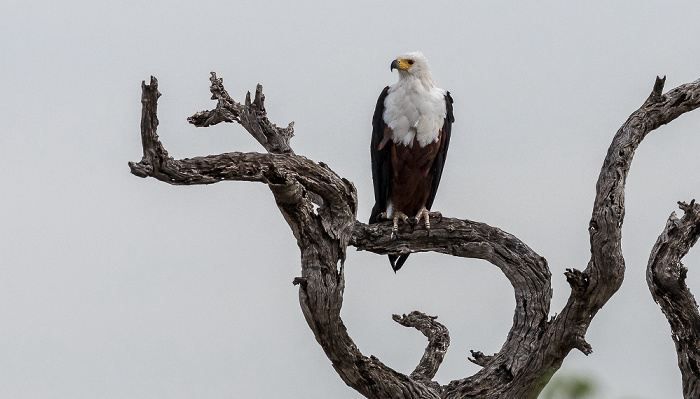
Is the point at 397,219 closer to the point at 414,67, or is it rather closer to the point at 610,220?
the point at 414,67

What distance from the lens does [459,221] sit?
5273 mm

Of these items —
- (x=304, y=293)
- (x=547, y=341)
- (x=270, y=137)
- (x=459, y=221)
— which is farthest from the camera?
(x=270, y=137)

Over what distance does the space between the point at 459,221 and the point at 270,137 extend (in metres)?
1.38

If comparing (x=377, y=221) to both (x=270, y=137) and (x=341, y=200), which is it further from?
(x=341, y=200)

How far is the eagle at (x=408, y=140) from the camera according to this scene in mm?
5891

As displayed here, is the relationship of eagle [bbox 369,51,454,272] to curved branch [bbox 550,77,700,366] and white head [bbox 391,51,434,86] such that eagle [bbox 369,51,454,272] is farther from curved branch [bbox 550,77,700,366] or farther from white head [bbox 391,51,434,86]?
curved branch [bbox 550,77,700,366]

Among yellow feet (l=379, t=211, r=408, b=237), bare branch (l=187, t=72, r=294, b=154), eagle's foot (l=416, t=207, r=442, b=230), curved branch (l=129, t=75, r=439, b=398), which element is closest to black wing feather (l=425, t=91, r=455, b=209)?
yellow feet (l=379, t=211, r=408, b=237)

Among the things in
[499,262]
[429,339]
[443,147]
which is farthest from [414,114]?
[429,339]

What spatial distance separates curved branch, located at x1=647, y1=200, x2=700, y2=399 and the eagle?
5.56 feet

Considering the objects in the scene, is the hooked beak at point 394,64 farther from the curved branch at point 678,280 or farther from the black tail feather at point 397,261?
the curved branch at point 678,280

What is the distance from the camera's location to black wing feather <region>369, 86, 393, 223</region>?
6.00m

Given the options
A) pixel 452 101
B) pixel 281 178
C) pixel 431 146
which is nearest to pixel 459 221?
pixel 431 146

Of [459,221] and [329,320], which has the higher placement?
[459,221]

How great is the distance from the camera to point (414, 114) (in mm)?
5891
